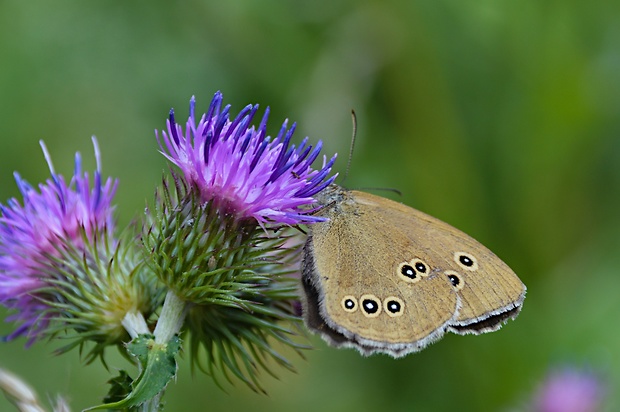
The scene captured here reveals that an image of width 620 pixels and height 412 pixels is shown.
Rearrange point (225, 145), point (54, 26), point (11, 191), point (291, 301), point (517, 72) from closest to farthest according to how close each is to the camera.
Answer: point (225, 145) < point (291, 301) < point (11, 191) < point (54, 26) < point (517, 72)

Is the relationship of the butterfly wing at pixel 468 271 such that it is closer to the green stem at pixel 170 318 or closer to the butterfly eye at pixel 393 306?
the butterfly eye at pixel 393 306

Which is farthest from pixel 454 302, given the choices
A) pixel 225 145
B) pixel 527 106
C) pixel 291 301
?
pixel 527 106

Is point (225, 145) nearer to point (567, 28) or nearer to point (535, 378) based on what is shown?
point (535, 378)

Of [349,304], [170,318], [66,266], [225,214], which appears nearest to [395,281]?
[349,304]

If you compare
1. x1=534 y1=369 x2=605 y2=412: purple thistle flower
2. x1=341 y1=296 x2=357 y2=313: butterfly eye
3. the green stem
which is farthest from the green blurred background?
the green stem

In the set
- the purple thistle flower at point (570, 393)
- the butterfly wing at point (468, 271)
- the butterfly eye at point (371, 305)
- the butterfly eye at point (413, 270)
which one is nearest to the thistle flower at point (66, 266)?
the butterfly eye at point (371, 305)

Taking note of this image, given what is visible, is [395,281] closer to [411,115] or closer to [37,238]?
[37,238]
